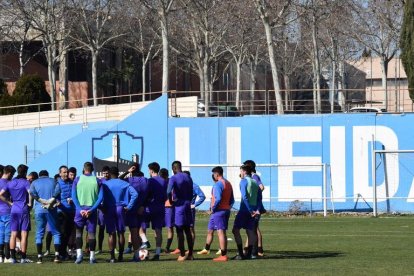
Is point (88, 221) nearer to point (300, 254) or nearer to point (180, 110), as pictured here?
point (300, 254)

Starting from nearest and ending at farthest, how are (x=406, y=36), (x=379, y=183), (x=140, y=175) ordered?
(x=140, y=175) → (x=379, y=183) → (x=406, y=36)

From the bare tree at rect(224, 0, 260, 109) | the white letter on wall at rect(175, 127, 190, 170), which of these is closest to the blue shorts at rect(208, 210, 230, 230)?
the white letter on wall at rect(175, 127, 190, 170)

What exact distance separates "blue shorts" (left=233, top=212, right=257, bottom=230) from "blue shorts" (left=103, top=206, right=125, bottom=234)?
8.02 ft

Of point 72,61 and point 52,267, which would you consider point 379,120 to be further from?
point 72,61

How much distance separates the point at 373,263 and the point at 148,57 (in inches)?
2338

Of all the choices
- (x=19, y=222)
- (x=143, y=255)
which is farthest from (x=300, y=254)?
(x=19, y=222)

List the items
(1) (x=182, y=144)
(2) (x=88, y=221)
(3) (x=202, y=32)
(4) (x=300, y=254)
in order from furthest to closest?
(3) (x=202, y=32) → (1) (x=182, y=144) → (4) (x=300, y=254) → (2) (x=88, y=221)

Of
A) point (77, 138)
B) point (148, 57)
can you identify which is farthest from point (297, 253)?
point (148, 57)

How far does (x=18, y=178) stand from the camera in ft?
76.8

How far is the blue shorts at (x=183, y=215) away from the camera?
23.6 meters

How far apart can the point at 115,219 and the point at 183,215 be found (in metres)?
1.51

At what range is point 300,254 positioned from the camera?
24.9 meters

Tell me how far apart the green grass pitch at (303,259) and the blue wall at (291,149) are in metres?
8.88

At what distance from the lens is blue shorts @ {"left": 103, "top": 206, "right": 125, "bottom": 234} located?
23.0 meters
